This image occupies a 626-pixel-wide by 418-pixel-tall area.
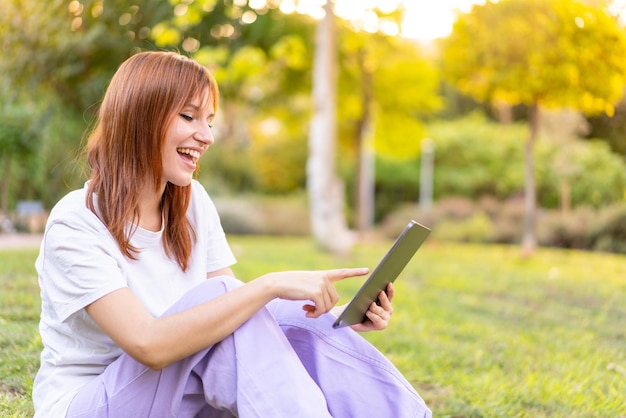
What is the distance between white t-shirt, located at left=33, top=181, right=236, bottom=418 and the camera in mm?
1651

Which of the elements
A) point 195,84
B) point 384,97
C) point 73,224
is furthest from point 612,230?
point 73,224

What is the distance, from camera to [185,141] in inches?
75.0

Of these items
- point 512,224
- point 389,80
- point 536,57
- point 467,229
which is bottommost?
point 467,229

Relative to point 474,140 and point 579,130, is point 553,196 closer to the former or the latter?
point 579,130

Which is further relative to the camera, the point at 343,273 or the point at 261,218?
the point at 261,218

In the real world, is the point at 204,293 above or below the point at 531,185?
above

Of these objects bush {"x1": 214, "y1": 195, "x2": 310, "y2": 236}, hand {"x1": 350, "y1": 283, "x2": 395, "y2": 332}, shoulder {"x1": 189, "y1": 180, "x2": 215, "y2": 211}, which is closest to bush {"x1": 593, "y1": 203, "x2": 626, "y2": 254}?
hand {"x1": 350, "y1": 283, "x2": 395, "y2": 332}

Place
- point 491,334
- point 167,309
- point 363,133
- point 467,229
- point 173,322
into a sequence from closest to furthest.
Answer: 1. point 173,322
2. point 167,309
3. point 491,334
4. point 467,229
5. point 363,133

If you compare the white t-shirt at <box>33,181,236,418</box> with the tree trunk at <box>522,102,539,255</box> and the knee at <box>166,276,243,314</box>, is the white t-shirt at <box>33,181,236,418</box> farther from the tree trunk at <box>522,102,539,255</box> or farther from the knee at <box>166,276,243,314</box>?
the tree trunk at <box>522,102,539,255</box>

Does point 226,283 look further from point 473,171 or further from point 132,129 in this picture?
point 473,171

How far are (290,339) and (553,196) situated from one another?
24.4 feet

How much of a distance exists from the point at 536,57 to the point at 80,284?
7.22 meters

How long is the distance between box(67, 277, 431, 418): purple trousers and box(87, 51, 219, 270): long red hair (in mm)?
292

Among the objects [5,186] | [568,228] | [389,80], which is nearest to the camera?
[5,186]
